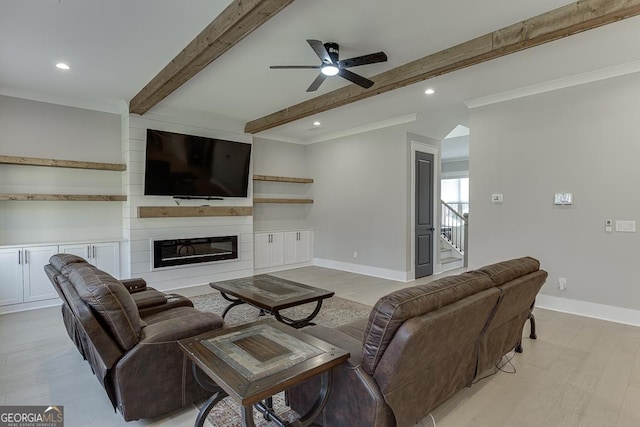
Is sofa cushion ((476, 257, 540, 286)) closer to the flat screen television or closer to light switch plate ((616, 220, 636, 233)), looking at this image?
light switch plate ((616, 220, 636, 233))

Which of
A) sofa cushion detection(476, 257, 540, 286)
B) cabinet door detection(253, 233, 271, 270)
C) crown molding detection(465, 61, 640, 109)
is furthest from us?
cabinet door detection(253, 233, 271, 270)

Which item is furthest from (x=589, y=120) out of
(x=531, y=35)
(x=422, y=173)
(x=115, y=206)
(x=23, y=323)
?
A: (x=23, y=323)

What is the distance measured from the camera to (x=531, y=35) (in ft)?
9.18

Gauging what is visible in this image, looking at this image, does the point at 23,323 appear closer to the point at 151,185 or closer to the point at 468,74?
the point at 151,185

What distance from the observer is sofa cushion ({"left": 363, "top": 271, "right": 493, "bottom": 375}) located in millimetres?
1580

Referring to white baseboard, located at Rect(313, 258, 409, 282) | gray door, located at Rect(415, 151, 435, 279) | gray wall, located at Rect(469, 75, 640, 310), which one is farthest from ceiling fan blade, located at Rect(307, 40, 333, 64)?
white baseboard, located at Rect(313, 258, 409, 282)

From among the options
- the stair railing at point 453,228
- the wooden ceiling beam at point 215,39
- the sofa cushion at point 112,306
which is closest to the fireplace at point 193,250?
the wooden ceiling beam at point 215,39

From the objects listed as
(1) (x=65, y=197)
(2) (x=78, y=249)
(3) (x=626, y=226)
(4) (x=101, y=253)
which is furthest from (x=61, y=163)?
(3) (x=626, y=226)

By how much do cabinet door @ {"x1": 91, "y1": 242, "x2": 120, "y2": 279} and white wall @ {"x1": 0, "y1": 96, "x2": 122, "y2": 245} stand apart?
338mm

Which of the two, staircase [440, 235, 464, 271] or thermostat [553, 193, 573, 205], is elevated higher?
thermostat [553, 193, 573, 205]

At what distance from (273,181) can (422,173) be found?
9.94 ft

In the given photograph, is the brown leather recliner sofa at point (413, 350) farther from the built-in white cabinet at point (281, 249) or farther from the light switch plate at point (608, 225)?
the built-in white cabinet at point (281, 249)

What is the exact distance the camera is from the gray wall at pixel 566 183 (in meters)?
3.76

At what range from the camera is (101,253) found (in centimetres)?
478
